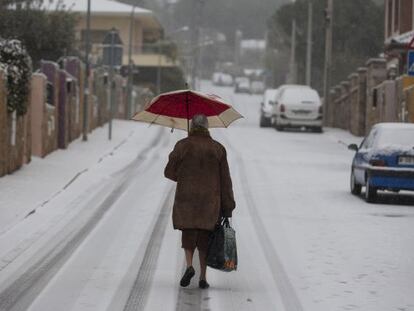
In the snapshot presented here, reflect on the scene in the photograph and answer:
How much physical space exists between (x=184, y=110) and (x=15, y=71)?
13675 millimetres

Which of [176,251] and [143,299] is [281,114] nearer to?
[176,251]

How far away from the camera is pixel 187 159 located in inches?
480

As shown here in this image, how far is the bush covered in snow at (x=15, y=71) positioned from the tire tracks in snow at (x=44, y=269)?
16.9ft

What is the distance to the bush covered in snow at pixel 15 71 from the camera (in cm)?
2602

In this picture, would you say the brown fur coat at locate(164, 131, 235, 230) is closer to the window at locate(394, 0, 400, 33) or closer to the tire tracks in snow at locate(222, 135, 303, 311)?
the tire tracks in snow at locate(222, 135, 303, 311)

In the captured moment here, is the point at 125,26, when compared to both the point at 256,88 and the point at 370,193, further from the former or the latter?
the point at 370,193

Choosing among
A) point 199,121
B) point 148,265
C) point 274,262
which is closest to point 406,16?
point 274,262

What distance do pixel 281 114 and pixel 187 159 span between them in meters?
40.0

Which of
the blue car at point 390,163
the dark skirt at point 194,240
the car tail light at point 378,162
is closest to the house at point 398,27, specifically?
the blue car at point 390,163

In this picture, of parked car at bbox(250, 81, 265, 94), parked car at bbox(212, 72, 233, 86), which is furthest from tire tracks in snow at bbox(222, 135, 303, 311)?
parked car at bbox(212, 72, 233, 86)

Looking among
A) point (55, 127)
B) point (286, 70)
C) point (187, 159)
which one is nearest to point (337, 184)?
point (55, 127)

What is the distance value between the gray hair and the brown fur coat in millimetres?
81

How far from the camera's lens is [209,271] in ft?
44.0

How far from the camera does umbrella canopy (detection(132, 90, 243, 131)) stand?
12938 millimetres
